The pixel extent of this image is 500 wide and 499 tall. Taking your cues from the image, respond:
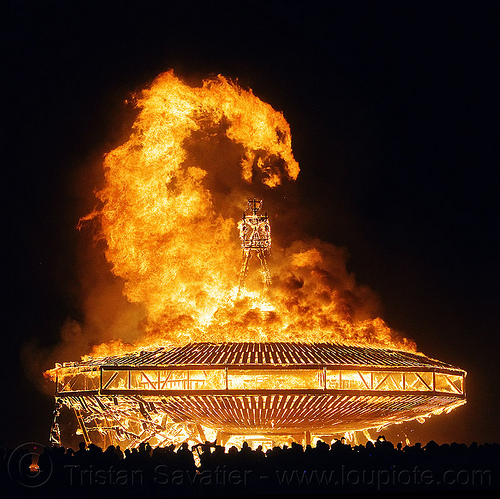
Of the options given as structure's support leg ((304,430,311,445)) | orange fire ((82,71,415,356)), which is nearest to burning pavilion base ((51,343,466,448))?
structure's support leg ((304,430,311,445))

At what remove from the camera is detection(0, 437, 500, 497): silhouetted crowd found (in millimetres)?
23422

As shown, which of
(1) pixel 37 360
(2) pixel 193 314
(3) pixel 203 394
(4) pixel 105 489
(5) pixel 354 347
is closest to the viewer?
(4) pixel 105 489

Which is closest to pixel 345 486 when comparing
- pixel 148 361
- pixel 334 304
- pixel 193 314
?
pixel 148 361

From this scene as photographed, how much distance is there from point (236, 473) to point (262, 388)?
750cm

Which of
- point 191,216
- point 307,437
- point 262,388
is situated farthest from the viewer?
point 191,216

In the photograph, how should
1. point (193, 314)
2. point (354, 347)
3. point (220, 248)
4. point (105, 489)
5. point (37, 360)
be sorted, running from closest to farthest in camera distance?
point (105, 489)
point (354, 347)
point (193, 314)
point (220, 248)
point (37, 360)

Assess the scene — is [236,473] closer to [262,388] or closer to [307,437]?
[262,388]

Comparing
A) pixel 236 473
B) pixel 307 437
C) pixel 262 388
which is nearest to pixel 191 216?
pixel 307 437

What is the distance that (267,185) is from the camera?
4453cm

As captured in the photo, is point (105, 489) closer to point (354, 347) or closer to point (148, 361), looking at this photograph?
point (148, 361)

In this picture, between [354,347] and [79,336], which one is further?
[79,336]

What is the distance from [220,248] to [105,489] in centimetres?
1855

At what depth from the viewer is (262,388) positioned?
30938 millimetres

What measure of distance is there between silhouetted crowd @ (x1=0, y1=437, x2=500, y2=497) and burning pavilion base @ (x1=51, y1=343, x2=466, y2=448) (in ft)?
19.1
